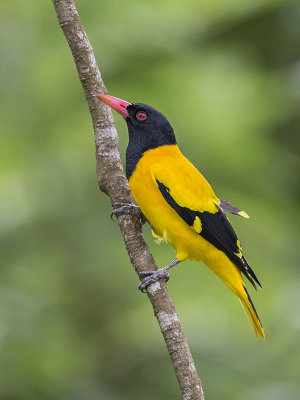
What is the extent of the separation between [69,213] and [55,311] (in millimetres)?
693

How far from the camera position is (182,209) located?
3621mm

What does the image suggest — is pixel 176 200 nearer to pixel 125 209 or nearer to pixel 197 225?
pixel 197 225

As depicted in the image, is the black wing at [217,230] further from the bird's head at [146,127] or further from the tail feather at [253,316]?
the bird's head at [146,127]

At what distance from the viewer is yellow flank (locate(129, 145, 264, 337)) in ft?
12.0

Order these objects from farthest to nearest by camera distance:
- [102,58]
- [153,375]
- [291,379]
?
[102,58], [153,375], [291,379]

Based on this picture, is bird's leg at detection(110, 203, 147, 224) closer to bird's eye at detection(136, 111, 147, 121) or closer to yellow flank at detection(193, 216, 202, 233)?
yellow flank at detection(193, 216, 202, 233)

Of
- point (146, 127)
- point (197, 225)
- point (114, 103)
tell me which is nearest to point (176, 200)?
point (197, 225)

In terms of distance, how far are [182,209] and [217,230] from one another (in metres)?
0.24

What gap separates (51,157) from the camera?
4910mm

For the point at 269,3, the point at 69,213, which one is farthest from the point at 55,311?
the point at 269,3

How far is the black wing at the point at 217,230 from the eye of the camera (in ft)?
11.9

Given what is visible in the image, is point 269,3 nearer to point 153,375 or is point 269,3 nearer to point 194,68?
point 194,68

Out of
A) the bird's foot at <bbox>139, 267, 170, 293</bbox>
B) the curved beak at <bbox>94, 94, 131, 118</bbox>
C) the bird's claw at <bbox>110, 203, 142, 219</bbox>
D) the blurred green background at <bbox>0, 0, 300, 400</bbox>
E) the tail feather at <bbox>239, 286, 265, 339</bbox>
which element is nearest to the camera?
the bird's foot at <bbox>139, 267, 170, 293</bbox>

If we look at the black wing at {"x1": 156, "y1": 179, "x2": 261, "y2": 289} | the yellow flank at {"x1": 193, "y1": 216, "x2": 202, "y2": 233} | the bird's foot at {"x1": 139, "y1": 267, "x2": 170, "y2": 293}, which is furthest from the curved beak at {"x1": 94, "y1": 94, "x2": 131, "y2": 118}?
the bird's foot at {"x1": 139, "y1": 267, "x2": 170, "y2": 293}
